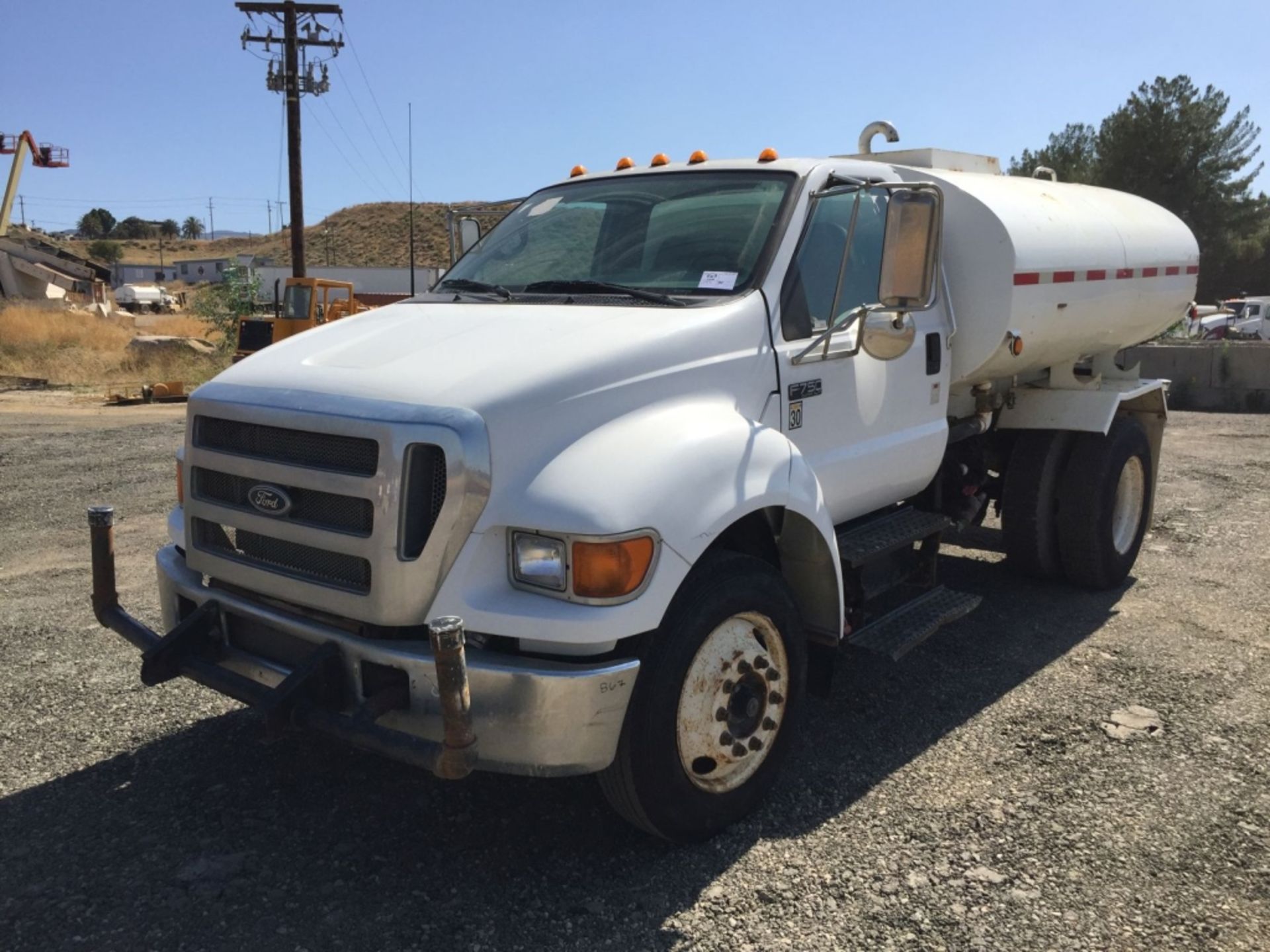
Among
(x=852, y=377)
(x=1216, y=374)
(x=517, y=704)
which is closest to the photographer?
(x=517, y=704)

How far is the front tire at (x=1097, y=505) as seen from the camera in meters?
6.32

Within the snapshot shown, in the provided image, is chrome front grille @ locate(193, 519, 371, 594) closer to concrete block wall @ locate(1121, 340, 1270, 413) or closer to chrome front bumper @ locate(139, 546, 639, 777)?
chrome front bumper @ locate(139, 546, 639, 777)

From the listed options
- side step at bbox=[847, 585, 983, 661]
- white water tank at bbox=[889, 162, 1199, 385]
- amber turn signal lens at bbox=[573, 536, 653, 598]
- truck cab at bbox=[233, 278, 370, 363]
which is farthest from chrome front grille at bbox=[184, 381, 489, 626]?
truck cab at bbox=[233, 278, 370, 363]

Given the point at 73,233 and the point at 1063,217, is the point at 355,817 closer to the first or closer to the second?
the point at 1063,217

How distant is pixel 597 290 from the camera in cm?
408

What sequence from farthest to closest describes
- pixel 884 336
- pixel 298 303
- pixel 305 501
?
pixel 298 303
pixel 884 336
pixel 305 501

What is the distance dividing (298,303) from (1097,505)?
1740cm

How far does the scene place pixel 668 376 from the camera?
11.5 feet

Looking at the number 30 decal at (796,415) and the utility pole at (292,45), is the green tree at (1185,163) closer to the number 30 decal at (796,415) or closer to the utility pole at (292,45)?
the utility pole at (292,45)

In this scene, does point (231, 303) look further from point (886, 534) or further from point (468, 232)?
point (886, 534)

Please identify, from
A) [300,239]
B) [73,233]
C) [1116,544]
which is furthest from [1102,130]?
[73,233]

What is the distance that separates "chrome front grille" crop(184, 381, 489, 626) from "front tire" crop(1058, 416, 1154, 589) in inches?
180

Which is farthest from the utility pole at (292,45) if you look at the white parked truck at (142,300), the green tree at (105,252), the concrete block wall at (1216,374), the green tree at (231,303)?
the green tree at (105,252)

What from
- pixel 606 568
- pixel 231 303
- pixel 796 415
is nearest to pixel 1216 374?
pixel 796 415
